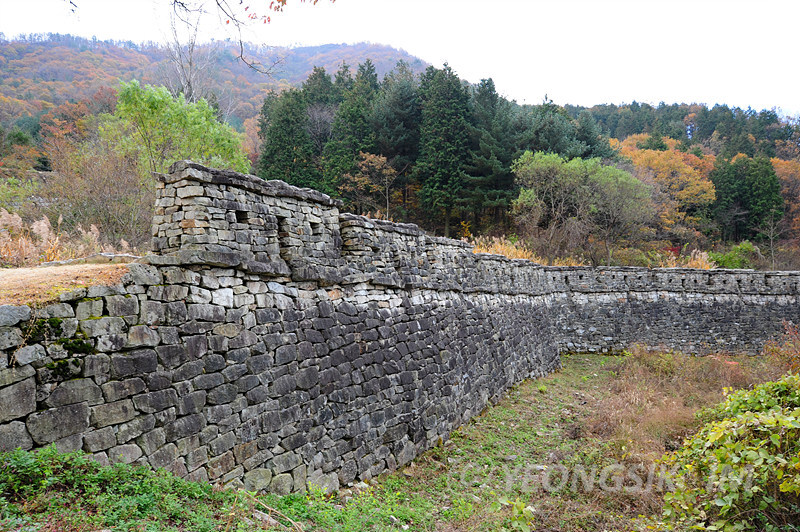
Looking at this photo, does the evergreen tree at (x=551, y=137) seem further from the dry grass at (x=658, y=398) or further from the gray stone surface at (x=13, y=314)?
the gray stone surface at (x=13, y=314)

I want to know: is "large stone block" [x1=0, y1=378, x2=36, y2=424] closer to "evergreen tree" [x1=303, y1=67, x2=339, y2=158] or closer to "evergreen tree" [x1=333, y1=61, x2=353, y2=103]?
"evergreen tree" [x1=303, y1=67, x2=339, y2=158]

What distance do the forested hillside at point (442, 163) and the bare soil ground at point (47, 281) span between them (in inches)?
379

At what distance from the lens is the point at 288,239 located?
553 centimetres

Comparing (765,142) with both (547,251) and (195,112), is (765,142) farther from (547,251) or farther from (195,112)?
(195,112)

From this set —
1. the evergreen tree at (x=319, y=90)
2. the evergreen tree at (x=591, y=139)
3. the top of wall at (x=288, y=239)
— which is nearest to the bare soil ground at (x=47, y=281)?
the top of wall at (x=288, y=239)

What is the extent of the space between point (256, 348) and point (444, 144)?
951 inches

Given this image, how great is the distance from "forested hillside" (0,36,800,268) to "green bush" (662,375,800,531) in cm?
1350

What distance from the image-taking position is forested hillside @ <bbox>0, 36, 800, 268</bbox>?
14.8 m

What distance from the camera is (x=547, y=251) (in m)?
24.7

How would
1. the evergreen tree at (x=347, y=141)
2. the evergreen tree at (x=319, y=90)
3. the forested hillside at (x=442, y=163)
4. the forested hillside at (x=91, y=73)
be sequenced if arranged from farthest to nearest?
1. the evergreen tree at (x=319, y=90)
2. the forested hillside at (x=91, y=73)
3. the evergreen tree at (x=347, y=141)
4. the forested hillside at (x=442, y=163)

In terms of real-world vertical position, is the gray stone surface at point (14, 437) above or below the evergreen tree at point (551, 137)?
below

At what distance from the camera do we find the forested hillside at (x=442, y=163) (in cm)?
1480

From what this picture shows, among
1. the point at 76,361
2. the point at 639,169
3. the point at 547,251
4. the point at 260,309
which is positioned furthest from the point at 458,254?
the point at 639,169

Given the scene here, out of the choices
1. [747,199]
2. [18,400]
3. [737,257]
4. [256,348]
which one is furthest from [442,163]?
[747,199]
